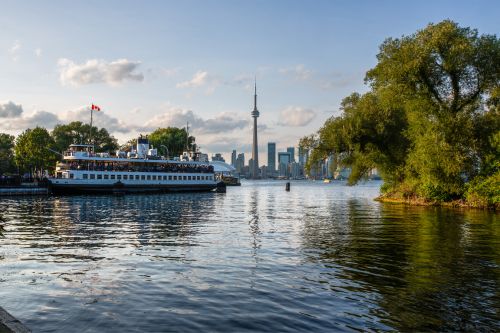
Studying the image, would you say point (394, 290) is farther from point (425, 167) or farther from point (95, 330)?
point (425, 167)

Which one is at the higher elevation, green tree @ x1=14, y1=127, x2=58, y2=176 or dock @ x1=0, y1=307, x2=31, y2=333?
green tree @ x1=14, y1=127, x2=58, y2=176

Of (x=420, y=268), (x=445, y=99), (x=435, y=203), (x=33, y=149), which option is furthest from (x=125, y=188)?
(x=420, y=268)

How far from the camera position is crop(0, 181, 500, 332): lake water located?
10.5m

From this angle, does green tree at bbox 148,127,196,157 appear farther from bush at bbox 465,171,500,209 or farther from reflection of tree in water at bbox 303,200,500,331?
reflection of tree in water at bbox 303,200,500,331

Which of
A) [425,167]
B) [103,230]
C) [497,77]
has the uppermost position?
[497,77]

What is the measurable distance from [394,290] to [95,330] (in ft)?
27.4

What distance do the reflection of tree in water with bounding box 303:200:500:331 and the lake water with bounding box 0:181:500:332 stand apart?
0.04 m

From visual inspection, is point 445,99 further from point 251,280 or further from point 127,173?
point 127,173

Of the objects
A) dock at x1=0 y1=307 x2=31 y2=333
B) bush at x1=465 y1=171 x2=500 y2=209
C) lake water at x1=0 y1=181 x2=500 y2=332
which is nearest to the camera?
dock at x1=0 y1=307 x2=31 y2=333

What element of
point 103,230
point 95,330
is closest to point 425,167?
point 103,230

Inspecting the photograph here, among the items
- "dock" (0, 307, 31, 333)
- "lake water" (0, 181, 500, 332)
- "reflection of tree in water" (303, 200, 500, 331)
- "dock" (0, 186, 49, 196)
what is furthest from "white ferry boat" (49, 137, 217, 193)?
"dock" (0, 307, 31, 333)

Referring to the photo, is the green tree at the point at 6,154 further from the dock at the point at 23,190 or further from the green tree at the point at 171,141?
the dock at the point at 23,190

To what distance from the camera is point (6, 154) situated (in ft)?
417

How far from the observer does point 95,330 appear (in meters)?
9.74
